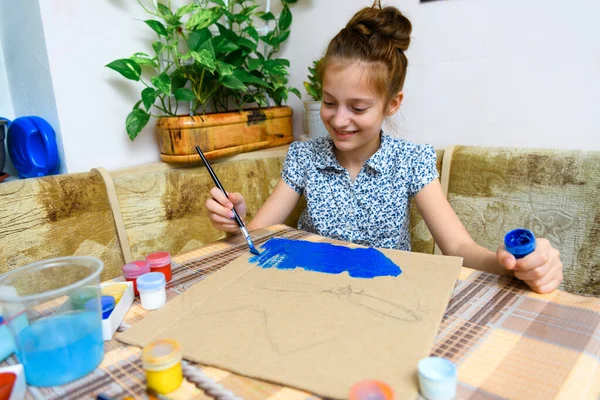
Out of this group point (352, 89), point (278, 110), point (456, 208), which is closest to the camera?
point (352, 89)

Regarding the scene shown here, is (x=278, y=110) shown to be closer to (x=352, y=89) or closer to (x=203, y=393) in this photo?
(x=352, y=89)

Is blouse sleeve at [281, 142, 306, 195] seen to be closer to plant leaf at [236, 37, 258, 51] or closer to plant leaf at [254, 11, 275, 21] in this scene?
plant leaf at [236, 37, 258, 51]

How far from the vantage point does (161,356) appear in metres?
0.42

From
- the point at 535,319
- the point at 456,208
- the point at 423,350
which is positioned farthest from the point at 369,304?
the point at 456,208

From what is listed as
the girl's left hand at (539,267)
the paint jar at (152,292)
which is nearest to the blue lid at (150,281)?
the paint jar at (152,292)

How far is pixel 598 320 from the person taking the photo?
522mm

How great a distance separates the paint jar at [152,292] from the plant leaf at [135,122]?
76 cm

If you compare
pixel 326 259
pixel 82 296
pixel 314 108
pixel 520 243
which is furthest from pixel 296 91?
pixel 82 296

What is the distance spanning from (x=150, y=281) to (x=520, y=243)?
0.54 m

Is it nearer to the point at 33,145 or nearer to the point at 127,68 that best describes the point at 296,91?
the point at 127,68

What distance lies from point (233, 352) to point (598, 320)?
46 cm

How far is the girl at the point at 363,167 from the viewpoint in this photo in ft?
3.13

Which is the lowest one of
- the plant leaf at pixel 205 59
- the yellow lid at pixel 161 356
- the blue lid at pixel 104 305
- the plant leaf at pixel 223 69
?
the yellow lid at pixel 161 356

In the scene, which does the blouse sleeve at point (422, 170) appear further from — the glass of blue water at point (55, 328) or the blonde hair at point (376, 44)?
the glass of blue water at point (55, 328)
